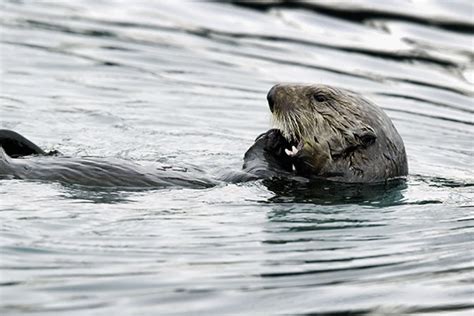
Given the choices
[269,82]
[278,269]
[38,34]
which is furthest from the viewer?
[38,34]

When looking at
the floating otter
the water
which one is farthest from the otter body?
the water

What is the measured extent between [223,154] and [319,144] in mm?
990

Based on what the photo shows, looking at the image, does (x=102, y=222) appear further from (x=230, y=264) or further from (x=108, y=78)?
(x=108, y=78)

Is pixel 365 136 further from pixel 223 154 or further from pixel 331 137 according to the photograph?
pixel 223 154

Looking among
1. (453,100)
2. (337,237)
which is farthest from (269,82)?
(337,237)

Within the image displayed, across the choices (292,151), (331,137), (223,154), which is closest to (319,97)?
(331,137)

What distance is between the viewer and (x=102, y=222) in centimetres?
584

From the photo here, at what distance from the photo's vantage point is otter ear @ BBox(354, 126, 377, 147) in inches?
273

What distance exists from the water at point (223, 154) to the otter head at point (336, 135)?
0.89 feet

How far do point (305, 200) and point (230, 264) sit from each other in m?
1.38

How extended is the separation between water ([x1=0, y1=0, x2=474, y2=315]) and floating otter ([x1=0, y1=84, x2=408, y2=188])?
0.70 ft

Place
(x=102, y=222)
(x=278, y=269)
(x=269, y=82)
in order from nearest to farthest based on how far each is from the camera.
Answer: (x=278, y=269)
(x=102, y=222)
(x=269, y=82)

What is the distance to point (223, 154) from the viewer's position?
7879 mm

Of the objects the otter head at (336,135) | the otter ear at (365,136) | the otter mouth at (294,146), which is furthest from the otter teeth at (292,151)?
the otter ear at (365,136)
